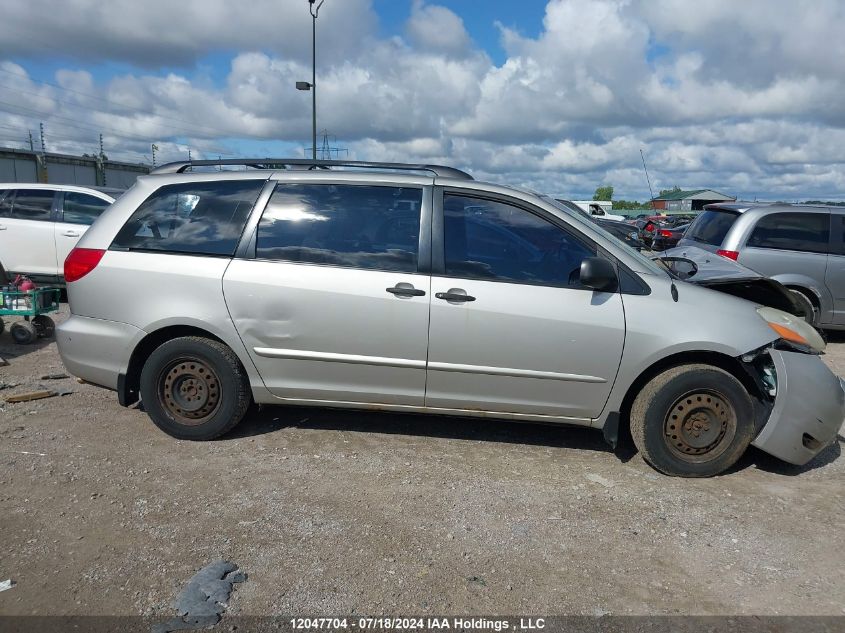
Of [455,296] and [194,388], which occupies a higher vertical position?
[455,296]

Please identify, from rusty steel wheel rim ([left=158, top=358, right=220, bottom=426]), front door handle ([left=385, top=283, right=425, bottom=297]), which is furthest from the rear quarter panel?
front door handle ([left=385, top=283, right=425, bottom=297])

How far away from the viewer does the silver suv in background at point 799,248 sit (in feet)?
26.0

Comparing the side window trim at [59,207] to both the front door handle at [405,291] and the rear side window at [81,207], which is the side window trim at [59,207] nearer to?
the rear side window at [81,207]

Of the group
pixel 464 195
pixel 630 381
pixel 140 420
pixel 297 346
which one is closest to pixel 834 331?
pixel 630 381

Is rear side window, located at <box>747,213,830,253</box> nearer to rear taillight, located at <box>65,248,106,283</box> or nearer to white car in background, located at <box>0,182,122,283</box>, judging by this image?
rear taillight, located at <box>65,248,106,283</box>

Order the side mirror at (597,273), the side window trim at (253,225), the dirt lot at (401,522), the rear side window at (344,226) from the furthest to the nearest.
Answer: the side window trim at (253,225)
the rear side window at (344,226)
the side mirror at (597,273)
the dirt lot at (401,522)

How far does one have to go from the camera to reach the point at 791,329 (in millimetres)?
3996

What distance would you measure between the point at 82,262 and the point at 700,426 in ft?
13.9

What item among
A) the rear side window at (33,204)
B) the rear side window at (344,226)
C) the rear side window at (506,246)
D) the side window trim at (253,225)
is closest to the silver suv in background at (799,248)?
the rear side window at (506,246)

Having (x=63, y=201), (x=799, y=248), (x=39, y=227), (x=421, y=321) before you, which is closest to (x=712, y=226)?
(x=799, y=248)

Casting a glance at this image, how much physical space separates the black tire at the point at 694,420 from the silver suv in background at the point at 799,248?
183 inches

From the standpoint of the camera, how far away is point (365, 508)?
3.48m

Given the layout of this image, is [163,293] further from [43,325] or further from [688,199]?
[688,199]

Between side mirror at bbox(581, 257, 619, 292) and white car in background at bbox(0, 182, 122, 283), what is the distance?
805 cm
